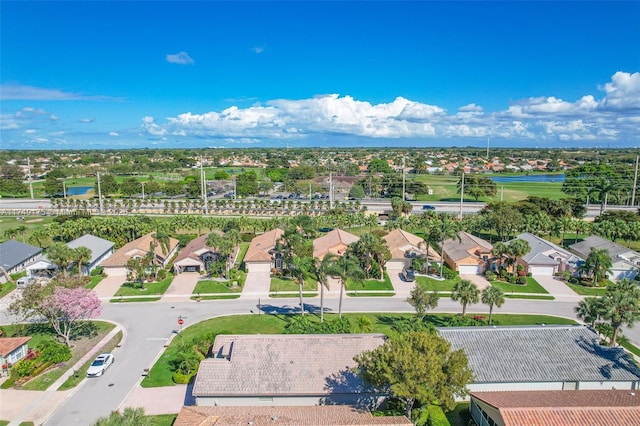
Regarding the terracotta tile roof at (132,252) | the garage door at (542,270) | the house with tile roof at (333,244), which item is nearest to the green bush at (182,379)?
the terracotta tile roof at (132,252)

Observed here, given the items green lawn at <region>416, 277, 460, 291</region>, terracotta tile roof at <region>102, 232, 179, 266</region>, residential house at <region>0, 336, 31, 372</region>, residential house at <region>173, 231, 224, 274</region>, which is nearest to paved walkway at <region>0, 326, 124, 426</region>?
residential house at <region>0, 336, 31, 372</region>

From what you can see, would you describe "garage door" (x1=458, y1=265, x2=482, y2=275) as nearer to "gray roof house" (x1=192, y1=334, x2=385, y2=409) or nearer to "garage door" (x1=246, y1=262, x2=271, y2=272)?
"garage door" (x1=246, y1=262, x2=271, y2=272)

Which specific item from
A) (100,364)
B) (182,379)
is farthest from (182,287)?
(182,379)

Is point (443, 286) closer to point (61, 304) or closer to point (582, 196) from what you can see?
point (61, 304)

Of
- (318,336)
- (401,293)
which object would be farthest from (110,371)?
(401,293)

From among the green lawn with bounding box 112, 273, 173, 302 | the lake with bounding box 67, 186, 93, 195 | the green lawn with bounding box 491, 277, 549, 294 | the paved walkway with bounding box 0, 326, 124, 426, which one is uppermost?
the lake with bounding box 67, 186, 93, 195

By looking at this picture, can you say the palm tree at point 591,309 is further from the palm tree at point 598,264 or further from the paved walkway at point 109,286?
the paved walkway at point 109,286

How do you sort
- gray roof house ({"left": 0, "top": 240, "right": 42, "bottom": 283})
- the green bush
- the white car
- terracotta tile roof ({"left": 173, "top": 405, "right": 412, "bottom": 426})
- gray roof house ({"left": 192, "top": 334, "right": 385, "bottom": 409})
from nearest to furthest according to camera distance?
terracotta tile roof ({"left": 173, "top": 405, "right": 412, "bottom": 426}) → gray roof house ({"left": 192, "top": 334, "right": 385, "bottom": 409}) → the green bush → the white car → gray roof house ({"left": 0, "top": 240, "right": 42, "bottom": 283})
